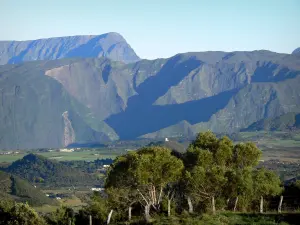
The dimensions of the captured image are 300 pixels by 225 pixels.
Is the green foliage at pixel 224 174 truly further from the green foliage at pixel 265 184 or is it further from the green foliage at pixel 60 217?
the green foliage at pixel 60 217

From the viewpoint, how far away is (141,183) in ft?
135

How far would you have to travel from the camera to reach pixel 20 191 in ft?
476

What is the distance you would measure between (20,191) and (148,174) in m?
112

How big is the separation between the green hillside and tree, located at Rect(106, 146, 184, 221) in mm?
88947

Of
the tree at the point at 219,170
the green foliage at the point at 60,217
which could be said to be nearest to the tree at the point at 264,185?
the tree at the point at 219,170

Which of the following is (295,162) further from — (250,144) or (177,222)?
(177,222)

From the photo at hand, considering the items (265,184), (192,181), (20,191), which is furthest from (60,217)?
(20,191)

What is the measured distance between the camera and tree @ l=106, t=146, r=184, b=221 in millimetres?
41094

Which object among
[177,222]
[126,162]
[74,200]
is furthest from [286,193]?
[74,200]

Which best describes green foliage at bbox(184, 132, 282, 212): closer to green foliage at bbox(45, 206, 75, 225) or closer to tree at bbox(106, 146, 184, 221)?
tree at bbox(106, 146, 184, 221)

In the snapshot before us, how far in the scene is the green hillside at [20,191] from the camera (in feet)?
439

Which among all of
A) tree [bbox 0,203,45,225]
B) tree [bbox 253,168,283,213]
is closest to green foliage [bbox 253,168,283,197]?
tree [bbox 253,168,283,213]

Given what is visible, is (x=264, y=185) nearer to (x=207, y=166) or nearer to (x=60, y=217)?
(x=207, y=166)

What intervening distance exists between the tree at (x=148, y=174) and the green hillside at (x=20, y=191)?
88947 mm
